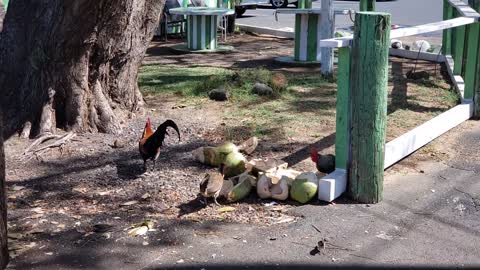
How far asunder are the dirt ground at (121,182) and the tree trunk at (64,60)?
27 cm

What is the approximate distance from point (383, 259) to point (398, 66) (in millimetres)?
Answer: 7541

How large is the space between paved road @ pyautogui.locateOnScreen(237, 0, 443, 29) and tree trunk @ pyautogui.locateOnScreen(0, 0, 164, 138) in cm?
1220

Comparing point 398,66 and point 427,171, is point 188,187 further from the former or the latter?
point 398,66

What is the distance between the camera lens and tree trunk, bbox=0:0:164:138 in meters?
6.20

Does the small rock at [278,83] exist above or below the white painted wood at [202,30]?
below

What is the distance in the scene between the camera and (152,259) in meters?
4.00

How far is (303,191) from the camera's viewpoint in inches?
194

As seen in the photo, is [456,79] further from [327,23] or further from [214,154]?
[214,154]

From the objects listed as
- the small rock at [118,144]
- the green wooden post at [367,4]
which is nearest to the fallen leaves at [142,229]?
the small rock at [118,144]

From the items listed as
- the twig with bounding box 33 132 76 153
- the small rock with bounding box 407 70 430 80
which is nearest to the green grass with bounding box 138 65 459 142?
the small rock with bounding box 407 70 430 80

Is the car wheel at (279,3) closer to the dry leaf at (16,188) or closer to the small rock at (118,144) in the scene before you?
the small rock at (118,144)

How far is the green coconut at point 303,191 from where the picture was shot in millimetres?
4922

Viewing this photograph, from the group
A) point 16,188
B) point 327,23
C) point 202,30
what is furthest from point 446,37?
point 16,188

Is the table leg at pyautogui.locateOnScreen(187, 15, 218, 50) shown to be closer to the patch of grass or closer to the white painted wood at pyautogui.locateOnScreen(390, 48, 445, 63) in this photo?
the patch of grass
